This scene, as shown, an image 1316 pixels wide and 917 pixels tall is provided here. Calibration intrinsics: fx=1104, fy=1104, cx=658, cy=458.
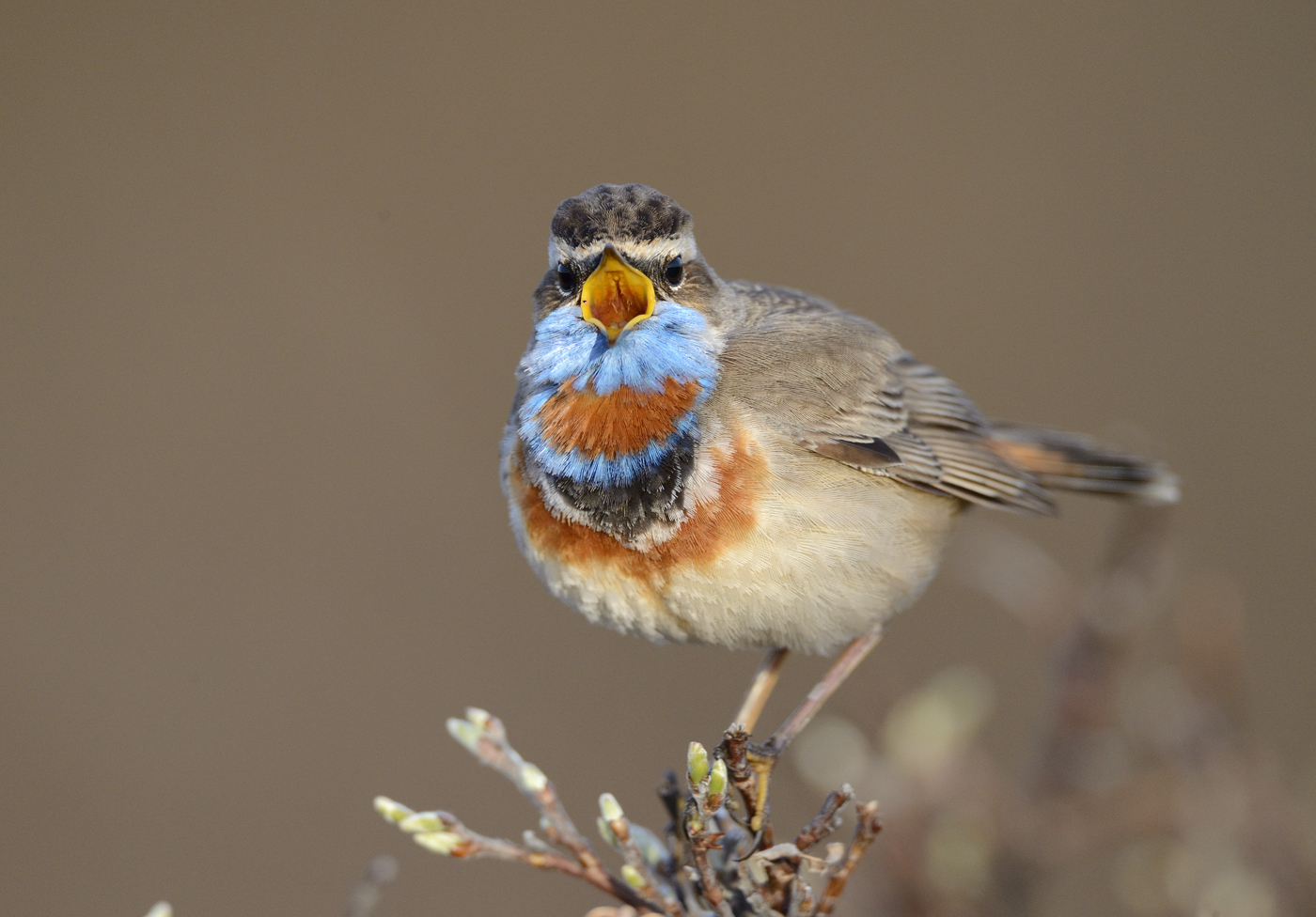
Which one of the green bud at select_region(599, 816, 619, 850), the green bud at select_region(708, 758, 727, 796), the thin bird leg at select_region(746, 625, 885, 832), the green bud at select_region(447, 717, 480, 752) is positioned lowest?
the thin bird leg at select_region(746, 625, 885, 832)

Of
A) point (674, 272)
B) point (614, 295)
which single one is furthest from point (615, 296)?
point (674, 272)

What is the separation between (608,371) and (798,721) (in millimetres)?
1357

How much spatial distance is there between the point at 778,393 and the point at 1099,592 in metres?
1.38

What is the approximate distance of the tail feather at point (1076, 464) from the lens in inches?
183

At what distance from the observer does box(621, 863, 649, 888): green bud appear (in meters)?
2.65

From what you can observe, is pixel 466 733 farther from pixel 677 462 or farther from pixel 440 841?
pixel 677 462

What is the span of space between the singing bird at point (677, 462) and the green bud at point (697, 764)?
2.24 feet

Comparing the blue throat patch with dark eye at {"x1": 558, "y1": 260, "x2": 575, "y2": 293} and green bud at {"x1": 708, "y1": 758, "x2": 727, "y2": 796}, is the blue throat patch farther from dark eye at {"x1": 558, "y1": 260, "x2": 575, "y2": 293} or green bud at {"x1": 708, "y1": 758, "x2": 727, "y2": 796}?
green bud at {"x1": 708, "y1": 758, "x2": 727, "y2": 796}

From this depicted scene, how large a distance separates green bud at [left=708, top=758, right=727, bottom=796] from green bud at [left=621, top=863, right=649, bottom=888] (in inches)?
10.0

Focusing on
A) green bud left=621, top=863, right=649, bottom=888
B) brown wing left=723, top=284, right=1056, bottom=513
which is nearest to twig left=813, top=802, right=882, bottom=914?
green bud left=621, top=863, right=649, bottom=888

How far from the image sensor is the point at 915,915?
365 centimetres

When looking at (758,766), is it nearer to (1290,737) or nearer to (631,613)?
(631,613)

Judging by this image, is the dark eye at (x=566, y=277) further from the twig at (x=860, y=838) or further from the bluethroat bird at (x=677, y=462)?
the twig at (x=860, y=838)

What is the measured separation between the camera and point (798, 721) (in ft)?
12.1
